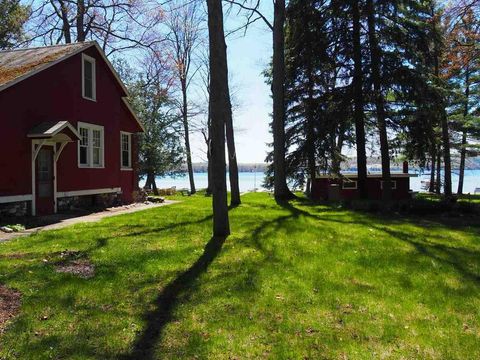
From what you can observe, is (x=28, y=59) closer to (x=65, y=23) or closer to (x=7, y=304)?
(x=7, y=304)

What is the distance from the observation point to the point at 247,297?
5379 mm

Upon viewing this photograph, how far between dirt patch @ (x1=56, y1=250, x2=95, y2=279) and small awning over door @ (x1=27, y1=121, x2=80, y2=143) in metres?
6.13

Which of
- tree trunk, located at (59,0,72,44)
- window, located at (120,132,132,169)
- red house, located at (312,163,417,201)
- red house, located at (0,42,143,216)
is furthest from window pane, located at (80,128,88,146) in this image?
red house, located at (312,163,417,201)

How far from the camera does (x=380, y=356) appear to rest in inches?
152

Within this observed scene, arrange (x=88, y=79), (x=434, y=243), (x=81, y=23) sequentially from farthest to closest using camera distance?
(x=81, y=23), (x=88, y=79), (x=434, y=243)

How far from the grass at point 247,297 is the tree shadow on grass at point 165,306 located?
0.01 metres

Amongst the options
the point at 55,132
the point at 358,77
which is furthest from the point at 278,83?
the point at 55,132

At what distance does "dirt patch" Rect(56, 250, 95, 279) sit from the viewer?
6.43 meters

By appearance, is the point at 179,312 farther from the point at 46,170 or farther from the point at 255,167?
the point at 255,167

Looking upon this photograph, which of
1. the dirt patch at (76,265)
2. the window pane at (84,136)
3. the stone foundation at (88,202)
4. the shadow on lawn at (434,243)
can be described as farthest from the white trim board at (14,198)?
the shadow on lawn at (434,243)

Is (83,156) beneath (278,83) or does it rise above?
beneath

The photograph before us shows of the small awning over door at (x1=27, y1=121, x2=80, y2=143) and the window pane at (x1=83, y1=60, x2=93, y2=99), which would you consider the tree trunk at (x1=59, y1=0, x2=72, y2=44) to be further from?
the small awning over door at (x1=27, y1=121, x2=80, y2=143)

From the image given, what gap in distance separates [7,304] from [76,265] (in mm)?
1871

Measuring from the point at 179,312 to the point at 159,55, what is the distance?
25104mm
